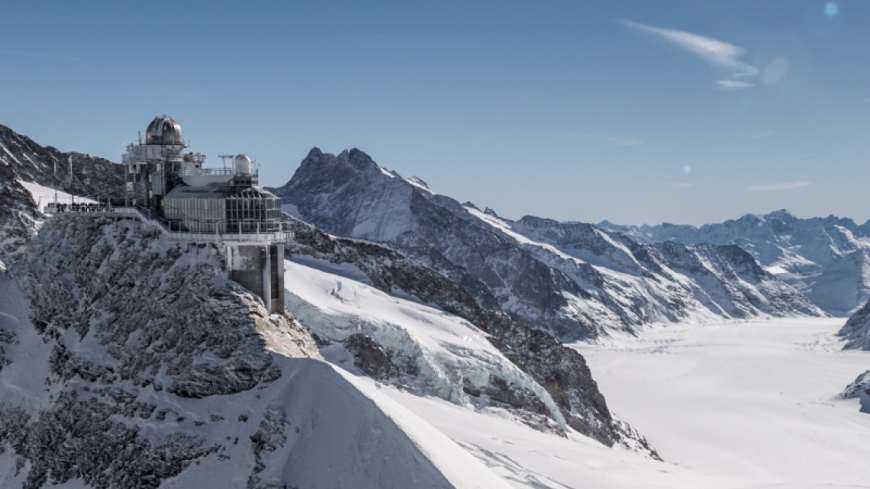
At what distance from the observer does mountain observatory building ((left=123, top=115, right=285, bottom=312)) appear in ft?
158

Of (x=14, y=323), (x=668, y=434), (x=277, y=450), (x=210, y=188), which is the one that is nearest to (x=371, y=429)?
(x=277, y=450)

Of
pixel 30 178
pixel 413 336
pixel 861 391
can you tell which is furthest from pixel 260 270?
pixel 861 391

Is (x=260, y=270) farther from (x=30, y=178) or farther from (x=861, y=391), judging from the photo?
(x=861, y=391)

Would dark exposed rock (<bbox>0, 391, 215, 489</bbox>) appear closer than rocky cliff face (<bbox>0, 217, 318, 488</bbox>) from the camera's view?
Yes

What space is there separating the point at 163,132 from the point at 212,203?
12.8m

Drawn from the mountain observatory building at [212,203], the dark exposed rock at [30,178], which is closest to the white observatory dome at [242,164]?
the mountain observatory building at [212,203]

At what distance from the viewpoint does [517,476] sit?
50938 millimetres

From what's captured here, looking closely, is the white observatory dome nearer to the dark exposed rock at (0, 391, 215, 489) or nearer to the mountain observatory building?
the mountain observatory building

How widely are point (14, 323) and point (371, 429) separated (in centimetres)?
4288

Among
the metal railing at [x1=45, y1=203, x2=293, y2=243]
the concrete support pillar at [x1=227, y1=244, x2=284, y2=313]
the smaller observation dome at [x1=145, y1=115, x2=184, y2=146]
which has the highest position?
the smaller observation dome at [x1=145, y1=115, x2=184, y2=146]

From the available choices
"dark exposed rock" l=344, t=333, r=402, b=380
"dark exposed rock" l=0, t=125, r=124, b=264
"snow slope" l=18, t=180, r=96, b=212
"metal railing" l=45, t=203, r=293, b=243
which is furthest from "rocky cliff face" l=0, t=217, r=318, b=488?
"snow slope" l=18, t=180, r=96, b=212

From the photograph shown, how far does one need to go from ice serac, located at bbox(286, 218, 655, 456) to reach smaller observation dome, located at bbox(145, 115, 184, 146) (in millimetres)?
28723

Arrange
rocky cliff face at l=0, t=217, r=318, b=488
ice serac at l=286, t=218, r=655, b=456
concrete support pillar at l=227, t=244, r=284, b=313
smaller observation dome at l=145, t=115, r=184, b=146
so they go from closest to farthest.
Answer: rocky cliff face at l=0, t=217, r=318, b=488
concrete support pillar at l=227, t=244, r=284, b=313
smaller observation dome at l=145, t=115, r=184, b=146
ice serac at l=286, t=218, r=655, b=456

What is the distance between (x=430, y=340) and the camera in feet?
291
